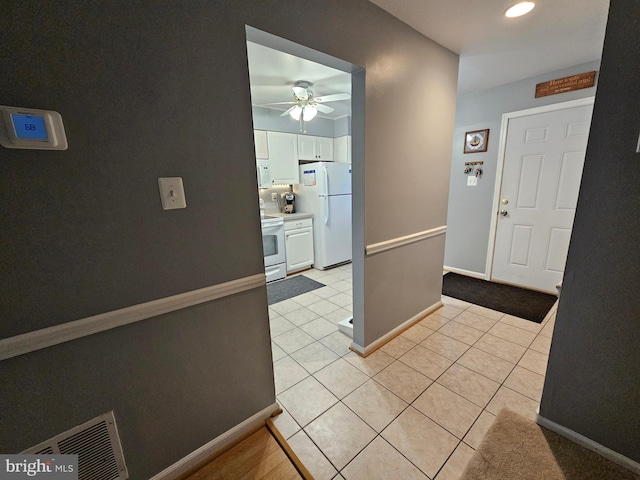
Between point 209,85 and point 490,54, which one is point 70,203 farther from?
point 490,54

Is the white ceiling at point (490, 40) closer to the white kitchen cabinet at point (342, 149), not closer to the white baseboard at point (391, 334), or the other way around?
the white kitchen cabinet at point (342, 149)

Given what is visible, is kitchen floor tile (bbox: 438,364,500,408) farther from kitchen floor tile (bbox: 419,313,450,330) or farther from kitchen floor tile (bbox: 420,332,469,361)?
kitchen floor tile (bbox: 419,313,450,330)

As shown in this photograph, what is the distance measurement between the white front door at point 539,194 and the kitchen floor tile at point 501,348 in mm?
1453

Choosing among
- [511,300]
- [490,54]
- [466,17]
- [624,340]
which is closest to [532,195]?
[511,300]

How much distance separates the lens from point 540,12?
5.45 feet

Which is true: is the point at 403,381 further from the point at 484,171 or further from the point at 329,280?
the point at 484,171

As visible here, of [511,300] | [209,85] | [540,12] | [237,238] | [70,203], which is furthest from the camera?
[511,300]

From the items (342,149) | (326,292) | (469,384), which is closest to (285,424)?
(469,384)

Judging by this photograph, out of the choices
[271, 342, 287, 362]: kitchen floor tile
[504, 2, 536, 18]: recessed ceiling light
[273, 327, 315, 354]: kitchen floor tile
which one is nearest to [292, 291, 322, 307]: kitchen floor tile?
[273, 327, 315, 354]: kitchen floor tile

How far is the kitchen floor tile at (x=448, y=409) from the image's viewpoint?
4.67ft

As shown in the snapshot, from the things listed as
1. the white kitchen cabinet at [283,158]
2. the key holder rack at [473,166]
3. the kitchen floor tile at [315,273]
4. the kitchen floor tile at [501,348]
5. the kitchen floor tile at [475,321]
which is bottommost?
the kitchen floor tile at [315,273]

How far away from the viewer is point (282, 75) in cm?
273

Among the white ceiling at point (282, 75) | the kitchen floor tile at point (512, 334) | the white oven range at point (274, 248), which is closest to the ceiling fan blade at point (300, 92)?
the white ceiling at point (282, 75)

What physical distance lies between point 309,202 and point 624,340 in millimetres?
3599
